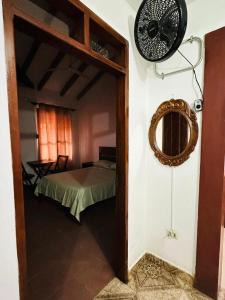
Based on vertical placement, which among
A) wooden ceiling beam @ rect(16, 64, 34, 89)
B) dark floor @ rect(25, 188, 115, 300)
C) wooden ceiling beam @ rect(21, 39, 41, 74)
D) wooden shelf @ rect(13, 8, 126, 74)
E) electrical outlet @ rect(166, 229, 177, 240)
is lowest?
dark floor @ rect(25, 188, 115, 300)

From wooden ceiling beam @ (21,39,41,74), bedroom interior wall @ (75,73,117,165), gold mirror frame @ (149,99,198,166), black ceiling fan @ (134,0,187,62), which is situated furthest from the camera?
bedroom interior wall @ (75,73,117,165)

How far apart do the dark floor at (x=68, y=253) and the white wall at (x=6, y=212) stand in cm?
88

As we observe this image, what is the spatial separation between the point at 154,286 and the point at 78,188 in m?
1.67

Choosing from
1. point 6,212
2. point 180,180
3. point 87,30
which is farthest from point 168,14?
point 6,212

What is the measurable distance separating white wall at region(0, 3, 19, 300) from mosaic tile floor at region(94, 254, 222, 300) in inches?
37.9

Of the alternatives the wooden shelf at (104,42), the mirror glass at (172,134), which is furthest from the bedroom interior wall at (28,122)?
the mirror glass at (172,134)

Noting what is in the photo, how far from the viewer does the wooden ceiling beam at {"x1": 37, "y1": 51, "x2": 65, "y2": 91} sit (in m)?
4.07

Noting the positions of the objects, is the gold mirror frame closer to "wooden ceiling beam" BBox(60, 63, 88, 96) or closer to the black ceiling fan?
the black ceiling fan

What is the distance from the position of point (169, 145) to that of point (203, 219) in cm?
75

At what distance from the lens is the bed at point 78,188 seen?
9.05 ft

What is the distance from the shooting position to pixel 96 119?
5.28 metres

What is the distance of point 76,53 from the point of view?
1173mm

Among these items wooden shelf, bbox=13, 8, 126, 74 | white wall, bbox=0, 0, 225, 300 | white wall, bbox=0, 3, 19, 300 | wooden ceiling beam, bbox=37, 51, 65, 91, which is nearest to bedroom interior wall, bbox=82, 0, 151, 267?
white wall, bbox=0, 0, 225, 300

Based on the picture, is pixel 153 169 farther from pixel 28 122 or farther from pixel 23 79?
pixel 23 79
